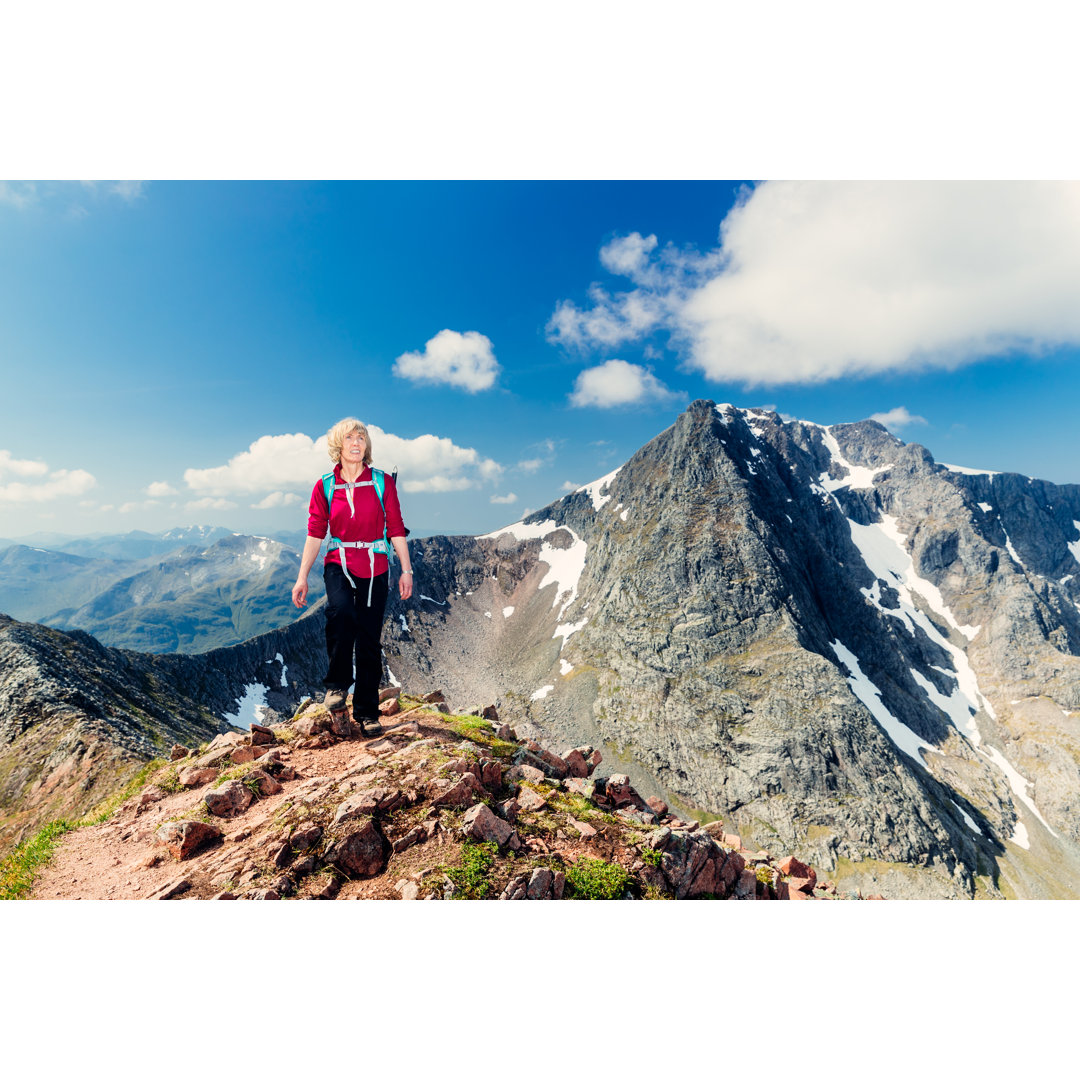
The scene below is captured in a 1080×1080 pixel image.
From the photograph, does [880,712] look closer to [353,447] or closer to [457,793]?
[457,793]

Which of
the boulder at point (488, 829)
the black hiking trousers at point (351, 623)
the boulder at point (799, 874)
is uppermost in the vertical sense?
the black hiking trousers at point (351, 623)

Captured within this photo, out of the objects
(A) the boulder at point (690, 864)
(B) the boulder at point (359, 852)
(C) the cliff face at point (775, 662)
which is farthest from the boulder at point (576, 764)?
(C) the cliff face at point (775, 662)

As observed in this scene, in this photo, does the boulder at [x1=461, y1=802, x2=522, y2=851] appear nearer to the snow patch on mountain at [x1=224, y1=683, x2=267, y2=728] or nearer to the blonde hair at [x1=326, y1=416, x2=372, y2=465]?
the blonde hair at [x1=326, y1=416, x2=372, y2=465]

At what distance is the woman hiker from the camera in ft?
25.2

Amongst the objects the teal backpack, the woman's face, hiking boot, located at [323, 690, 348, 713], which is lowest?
hiking boot, located at [323, 690, 348, 713]

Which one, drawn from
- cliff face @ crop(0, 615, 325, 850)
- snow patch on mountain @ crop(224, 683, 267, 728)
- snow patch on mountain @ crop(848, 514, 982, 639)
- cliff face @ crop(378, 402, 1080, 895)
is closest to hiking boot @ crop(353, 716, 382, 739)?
cliff face @ crop(0, 615, 325, 850)

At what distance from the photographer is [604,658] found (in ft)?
354

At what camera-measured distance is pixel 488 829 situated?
5672 mm

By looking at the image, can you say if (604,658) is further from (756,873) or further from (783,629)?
(756,873)

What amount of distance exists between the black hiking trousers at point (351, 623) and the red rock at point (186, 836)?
2.60 meters

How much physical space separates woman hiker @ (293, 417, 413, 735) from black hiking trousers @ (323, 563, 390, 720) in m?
0.02

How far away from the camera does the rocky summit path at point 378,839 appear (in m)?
5.13

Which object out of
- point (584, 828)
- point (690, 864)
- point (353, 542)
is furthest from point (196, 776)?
point (690, 864)

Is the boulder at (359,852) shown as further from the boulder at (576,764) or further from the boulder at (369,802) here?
the boulder at (576,764)
